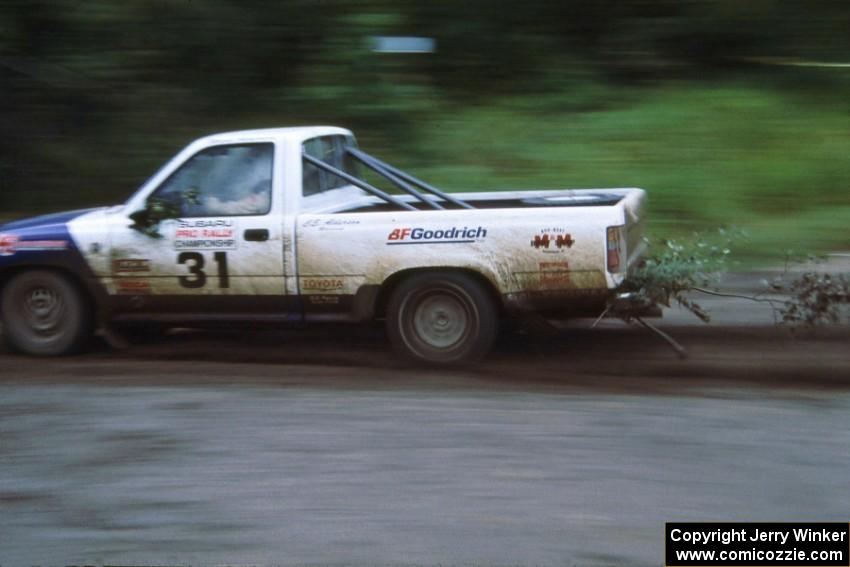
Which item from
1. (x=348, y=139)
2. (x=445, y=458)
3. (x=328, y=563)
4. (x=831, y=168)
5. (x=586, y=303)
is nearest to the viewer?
(x=328, y=563)

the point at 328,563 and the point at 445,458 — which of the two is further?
the point at 445,458

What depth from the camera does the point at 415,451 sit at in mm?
5582

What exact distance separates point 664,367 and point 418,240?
1923 mm

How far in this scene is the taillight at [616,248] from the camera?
23.3 feet

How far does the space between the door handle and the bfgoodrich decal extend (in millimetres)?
901

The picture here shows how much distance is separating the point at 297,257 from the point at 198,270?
2.53ft

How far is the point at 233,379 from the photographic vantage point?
7.33 meters

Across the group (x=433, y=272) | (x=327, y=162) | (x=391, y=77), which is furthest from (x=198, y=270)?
(x=391, y=77)

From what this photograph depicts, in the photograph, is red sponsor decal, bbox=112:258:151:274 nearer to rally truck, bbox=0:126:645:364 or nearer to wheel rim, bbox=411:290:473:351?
rally truck, bbox=0:126:645:364

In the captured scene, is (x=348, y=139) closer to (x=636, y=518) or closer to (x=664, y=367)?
(x=664, y=367)

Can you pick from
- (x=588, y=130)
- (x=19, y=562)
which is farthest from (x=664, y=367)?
(x=588, y=130)

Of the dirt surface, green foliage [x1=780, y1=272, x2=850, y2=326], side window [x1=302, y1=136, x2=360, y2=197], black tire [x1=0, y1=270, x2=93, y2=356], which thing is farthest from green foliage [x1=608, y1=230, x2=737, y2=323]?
black tire [x1=0, y1=270, x2=93, y2=356]
